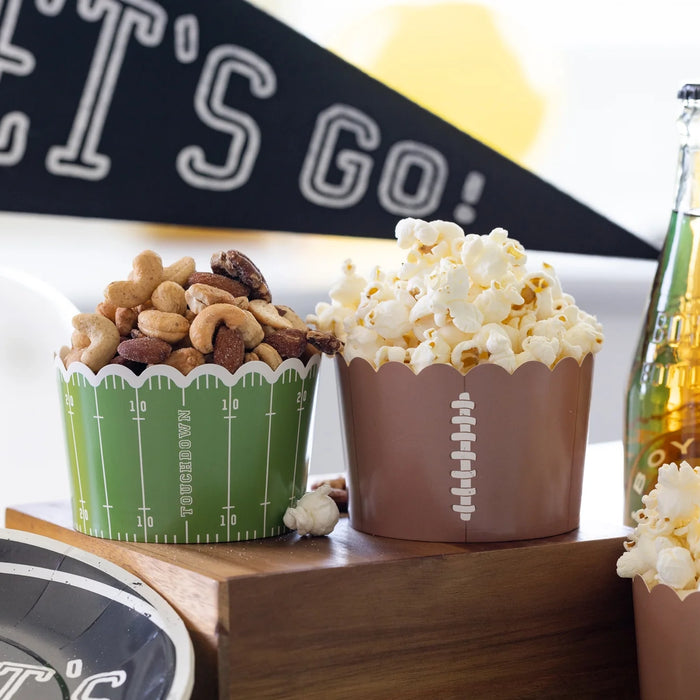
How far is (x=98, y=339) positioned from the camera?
72 centimetres

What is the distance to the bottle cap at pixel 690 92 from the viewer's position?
2.76ft

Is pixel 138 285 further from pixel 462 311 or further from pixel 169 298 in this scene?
pixel 462 311

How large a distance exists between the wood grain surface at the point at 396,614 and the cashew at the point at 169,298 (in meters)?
0.18

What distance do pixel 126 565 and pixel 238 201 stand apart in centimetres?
184

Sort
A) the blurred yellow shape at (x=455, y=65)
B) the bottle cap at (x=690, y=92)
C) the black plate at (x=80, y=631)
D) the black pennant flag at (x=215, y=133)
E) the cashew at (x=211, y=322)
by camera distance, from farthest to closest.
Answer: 1. the blurred yellow shape at (x=455, y=65)
2. the black pennant flag at (x=215, y=133)
3. the bottle cap at (x=690, y=92)
4. the cashew at (x=211, y=322)
5. the black plate at (x=80, y=631)

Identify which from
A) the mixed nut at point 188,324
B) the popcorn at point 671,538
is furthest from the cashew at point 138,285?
the popcorn at point 671,538

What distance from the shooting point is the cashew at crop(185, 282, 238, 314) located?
71 centimetres

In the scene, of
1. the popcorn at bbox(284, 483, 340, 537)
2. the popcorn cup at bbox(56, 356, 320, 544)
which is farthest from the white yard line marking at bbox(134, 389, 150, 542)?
the popcorn at bbox(284, 483, 340, 537)

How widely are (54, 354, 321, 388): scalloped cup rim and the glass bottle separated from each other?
0.38 meters

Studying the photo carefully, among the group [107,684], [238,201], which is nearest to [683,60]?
[238,201]

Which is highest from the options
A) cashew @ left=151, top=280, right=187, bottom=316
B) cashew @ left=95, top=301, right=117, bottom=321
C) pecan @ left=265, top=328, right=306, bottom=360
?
cashew @ left=151, top=280, right=187, bottom=316

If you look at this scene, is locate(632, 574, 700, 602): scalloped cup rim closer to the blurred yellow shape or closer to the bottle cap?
the bottle cap

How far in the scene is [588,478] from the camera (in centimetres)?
121

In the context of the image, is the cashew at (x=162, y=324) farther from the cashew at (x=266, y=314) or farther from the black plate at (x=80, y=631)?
the black plate at (x=80, y=631)
